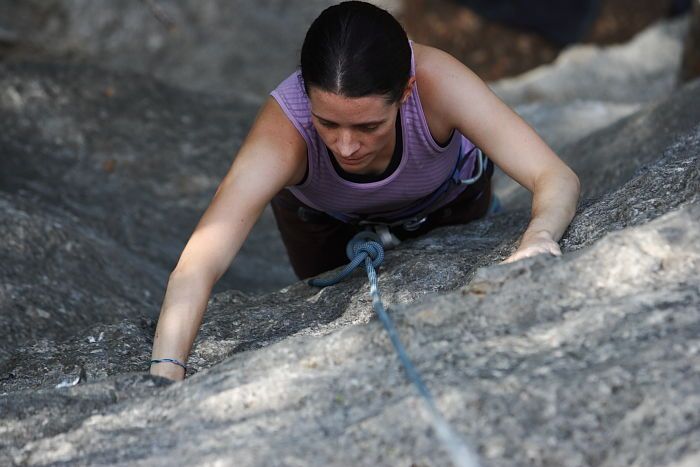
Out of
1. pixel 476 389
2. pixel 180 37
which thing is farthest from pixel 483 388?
pixel 180 37

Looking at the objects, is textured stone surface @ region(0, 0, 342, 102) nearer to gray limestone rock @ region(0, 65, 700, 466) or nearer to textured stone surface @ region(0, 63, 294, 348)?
textured stone surface @ region(0, 63, 294, 348)

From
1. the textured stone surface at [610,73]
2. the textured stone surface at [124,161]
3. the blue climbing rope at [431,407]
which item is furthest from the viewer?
the textured stone surface at [610,73]

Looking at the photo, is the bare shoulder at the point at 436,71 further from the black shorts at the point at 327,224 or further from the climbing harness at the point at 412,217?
the black shorts at the point at 327,224

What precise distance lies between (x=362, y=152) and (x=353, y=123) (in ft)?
0.34

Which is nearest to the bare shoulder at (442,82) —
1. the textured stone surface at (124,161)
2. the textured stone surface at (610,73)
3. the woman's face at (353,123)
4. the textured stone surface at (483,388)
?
the woman's face at (353,123)

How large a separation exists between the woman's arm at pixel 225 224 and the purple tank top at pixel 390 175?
0.04 meters

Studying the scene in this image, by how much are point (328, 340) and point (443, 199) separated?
1201 mm

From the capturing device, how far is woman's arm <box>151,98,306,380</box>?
6.63 ft

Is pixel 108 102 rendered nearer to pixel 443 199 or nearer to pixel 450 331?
pixel 443 199

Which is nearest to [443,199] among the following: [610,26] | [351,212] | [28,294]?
[351,212]

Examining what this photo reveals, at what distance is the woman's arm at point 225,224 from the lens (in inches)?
79.6

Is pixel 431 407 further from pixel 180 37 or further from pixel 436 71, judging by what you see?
pixel 180 37

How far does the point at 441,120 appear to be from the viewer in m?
2.46

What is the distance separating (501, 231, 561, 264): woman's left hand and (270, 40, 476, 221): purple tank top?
46 centimetres
